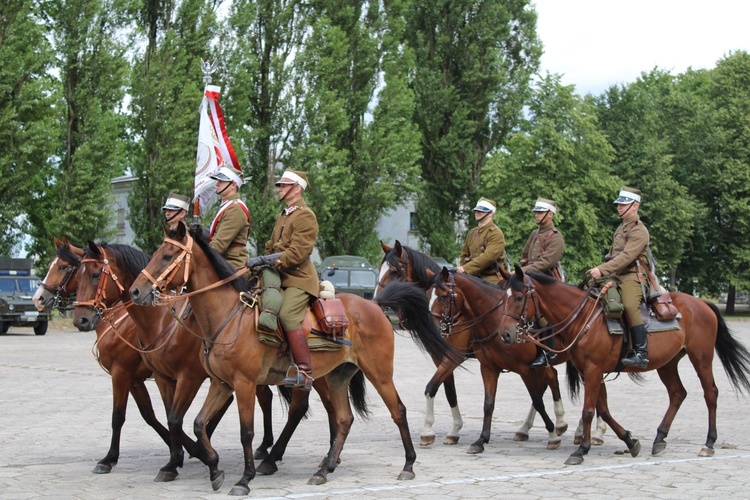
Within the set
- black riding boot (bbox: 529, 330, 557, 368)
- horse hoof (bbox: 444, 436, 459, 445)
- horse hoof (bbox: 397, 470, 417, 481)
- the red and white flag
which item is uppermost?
the red and white flag

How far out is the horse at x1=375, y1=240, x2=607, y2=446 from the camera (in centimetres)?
1200

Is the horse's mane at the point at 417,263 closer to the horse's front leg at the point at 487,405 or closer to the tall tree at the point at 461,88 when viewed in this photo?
the horse's front leg at the point at 487,405

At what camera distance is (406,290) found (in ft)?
35.3

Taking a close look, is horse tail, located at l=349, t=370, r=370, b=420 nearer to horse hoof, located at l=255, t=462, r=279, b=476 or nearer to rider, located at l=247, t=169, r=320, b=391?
rider, located at l=247, t=169, r=320, b=391

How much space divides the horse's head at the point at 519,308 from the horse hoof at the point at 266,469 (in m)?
2.88

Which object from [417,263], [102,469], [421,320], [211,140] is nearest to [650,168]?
[211,140]

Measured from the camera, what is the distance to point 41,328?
3444 centimetres

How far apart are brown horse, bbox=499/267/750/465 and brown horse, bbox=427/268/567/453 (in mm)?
622

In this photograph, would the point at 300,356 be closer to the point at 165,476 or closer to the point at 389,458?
the point at 165,476

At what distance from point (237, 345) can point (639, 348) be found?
4837mm

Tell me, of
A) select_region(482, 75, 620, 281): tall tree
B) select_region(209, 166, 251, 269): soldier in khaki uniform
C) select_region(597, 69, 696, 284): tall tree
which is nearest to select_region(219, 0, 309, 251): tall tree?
select_region(482, 75, 620, 281): tall tree

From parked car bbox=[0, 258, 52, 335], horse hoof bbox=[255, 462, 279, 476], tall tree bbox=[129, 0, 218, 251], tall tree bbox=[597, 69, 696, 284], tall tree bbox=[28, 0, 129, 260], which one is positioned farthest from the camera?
tall tree bbox=[597, 69, 696, 284]

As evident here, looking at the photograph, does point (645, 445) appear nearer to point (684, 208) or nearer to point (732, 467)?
point (732, 467)

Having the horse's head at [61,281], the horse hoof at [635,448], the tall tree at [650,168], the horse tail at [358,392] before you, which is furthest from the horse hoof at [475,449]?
the tall tree at [650,168]
